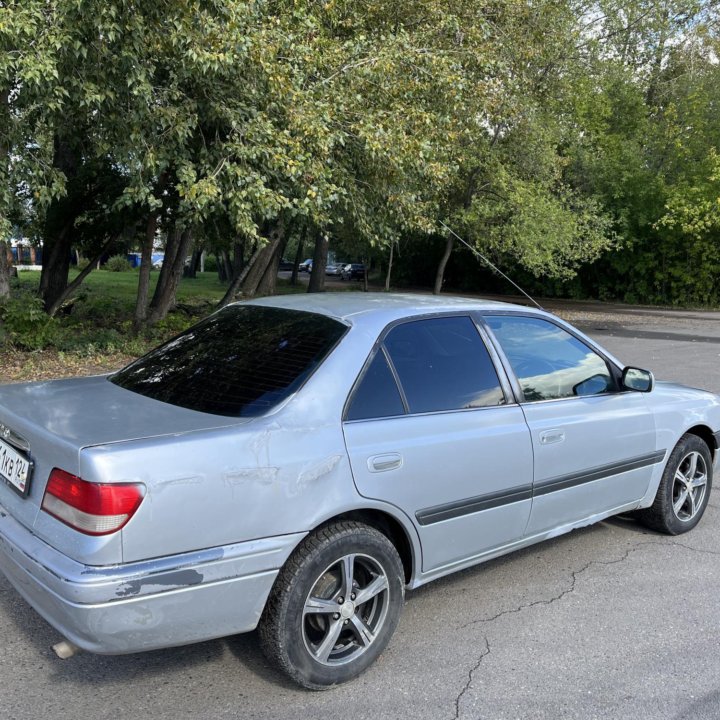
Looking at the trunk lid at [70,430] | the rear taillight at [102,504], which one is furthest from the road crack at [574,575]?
the rear taillight at [102,504]

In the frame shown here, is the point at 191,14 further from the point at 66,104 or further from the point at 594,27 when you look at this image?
the point at 594,27

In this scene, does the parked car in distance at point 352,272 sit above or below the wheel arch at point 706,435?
below

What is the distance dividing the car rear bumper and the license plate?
0.56ft

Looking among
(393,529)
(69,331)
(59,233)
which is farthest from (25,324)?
(393,529)

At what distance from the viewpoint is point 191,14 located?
23.6 feet

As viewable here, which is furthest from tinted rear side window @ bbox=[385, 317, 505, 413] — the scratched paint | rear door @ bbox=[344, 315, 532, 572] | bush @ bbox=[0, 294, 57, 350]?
bush @ bbox=[0, 294, 57, 350]

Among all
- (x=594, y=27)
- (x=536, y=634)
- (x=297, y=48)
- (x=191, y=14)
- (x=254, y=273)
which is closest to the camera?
(x=536, y=634)

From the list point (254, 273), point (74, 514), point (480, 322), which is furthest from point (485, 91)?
point (74, 514)

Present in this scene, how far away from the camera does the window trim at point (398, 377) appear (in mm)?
3139

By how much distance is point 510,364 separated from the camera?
149 inches

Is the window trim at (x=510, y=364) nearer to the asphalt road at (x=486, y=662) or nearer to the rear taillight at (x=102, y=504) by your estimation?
the asphalt road at (x=486, y=662)

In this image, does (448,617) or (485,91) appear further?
(485,91)

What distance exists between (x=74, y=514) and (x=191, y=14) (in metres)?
6.17

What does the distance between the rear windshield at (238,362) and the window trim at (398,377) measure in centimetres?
19
